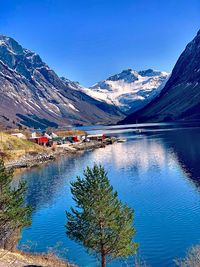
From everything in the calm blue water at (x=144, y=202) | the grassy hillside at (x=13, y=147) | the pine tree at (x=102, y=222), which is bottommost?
the calm blue water at (x=144, y=202)

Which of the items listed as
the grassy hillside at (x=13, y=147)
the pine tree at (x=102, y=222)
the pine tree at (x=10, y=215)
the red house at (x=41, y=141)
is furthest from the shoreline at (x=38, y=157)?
the pine tree at (x=102, y=222)

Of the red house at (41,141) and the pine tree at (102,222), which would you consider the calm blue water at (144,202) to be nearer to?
the pine tree at (102,222)

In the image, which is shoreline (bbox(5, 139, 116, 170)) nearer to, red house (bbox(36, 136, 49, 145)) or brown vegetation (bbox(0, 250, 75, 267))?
red house (bbox(36, 136, 49, 145))

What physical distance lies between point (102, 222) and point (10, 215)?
10.6 m

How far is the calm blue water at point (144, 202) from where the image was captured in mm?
53781

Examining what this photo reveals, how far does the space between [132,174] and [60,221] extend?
47.8 meters

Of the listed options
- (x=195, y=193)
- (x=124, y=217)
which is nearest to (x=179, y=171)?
(x=195, y=193)

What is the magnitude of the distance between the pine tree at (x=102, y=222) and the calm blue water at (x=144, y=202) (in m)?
8.91

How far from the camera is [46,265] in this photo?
40.1 m

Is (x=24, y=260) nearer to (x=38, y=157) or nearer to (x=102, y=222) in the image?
(x=102, y=222)

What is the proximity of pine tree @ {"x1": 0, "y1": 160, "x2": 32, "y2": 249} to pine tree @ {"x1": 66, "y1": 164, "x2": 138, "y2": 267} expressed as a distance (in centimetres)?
681

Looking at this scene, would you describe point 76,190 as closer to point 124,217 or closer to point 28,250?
point 124,217

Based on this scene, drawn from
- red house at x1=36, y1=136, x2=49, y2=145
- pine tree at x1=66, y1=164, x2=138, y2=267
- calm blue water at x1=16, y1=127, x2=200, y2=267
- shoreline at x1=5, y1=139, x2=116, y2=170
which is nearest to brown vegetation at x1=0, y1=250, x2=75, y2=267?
pine tree at x1=66, y1=164, x2=138, y2=267

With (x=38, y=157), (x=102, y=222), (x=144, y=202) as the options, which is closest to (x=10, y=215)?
(x=102, y=222)
